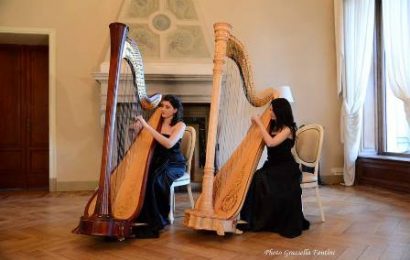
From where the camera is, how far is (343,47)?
4820 millimetres

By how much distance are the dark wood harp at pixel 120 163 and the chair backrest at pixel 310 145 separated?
1.20m

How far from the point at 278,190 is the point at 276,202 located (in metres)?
0.08

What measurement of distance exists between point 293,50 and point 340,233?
314 cm

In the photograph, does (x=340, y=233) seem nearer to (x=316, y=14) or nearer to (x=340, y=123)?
(x=340, y=123)

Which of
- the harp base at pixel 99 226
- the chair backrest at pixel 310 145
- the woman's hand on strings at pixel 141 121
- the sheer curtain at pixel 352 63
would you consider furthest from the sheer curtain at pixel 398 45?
the harp base at pixel 99 226

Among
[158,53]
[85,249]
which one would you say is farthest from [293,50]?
[85,249]

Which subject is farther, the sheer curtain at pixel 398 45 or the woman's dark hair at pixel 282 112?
the sheer curtain at pixel 398 45

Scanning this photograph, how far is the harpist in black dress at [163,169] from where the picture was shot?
246cm

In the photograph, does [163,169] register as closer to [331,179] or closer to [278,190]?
[278,190]

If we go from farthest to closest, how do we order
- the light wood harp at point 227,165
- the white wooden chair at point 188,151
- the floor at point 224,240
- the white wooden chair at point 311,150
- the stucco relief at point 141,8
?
the stucco relief at point 141,8, the white wooden chair at point 188,151, the white wooden chair at point 311,150, the light wood harp at point 227,165, the floor at point 224,240

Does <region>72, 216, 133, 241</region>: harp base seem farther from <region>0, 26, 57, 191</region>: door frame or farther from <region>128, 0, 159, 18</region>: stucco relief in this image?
<region>128, 0, 159, 18</region>: stucco relief

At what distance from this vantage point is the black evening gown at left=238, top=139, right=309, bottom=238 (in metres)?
2.46

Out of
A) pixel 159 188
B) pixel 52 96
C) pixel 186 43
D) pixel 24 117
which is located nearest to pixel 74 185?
pixel 52 96

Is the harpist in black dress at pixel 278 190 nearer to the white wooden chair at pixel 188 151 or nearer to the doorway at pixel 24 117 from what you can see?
the white wooden chair at pixel 188 151
